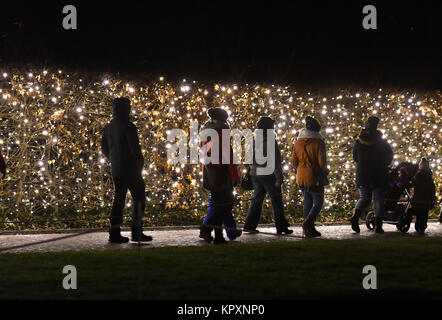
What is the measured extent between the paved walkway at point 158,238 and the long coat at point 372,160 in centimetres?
84

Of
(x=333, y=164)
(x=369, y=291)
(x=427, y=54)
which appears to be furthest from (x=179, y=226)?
(x=427, y=54)

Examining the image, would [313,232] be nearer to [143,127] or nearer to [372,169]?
[372,169]

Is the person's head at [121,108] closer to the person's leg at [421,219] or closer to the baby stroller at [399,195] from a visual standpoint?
the baby stroller at [399,195]

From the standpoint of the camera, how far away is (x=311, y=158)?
529 inches

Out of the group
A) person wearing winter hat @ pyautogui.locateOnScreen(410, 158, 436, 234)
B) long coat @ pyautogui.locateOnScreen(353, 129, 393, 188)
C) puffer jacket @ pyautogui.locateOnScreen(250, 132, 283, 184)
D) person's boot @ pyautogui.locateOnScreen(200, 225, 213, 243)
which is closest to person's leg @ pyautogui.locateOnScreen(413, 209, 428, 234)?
person wearing winter hat @ pyautogui.locateOnScreen(410, 158, 436, 234)

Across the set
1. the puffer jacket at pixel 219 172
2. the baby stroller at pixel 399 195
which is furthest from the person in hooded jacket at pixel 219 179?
the baby stroller at pixel 399 195

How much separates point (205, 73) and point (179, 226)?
2.80 m

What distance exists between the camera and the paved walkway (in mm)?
11914

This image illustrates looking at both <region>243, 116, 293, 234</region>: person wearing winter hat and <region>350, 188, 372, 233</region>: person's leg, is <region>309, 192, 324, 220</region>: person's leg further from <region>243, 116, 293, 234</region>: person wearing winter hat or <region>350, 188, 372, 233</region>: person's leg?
<region>350, 188, 372, 233</region>: person's leg

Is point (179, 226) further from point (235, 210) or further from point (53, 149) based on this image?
point (53, 149)

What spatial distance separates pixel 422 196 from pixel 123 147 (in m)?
5.13

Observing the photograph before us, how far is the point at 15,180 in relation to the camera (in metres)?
14.5

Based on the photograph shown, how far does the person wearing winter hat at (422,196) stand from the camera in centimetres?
1421

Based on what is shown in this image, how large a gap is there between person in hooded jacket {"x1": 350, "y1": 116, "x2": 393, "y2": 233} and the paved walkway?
0.41m
